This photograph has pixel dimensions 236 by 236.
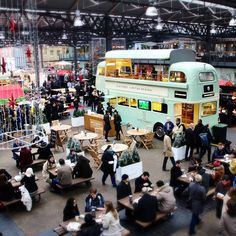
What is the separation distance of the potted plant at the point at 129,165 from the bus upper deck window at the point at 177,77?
4.45 metres

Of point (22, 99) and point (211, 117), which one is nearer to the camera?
point (211, 117)

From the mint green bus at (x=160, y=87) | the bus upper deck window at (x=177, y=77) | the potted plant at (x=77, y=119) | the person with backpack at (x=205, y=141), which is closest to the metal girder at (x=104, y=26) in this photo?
the potted plant at (x=77, y=119)

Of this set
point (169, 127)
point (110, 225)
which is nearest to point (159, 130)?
point (169, 127)

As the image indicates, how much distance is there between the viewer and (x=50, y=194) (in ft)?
31.7

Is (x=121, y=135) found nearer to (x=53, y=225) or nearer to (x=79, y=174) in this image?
(x=79, y=174)

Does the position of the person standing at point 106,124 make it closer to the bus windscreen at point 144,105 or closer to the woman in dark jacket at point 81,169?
the bus windscreen at point 144,105

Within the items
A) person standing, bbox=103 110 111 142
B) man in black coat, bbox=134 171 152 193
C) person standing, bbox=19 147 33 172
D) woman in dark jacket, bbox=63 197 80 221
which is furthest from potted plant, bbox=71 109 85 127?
woman in dark jacket, bbox=63 197 80 221

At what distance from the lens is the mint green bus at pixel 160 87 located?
1322 cm

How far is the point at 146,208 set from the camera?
6988 millimetres

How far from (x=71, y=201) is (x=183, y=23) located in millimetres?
29540

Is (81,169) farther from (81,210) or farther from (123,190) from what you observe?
(123,190)

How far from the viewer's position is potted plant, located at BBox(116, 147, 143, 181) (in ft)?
33.1

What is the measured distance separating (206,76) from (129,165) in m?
5.65

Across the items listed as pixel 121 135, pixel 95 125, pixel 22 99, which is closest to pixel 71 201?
pixel 121 135
